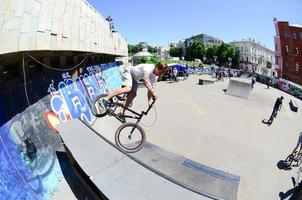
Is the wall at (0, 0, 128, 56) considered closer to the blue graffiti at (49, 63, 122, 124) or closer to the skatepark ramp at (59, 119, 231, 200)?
the blue graffiti at (49, 63, 122, 124)

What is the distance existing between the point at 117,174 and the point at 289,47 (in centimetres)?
2474

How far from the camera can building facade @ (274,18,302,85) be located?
23.9 m

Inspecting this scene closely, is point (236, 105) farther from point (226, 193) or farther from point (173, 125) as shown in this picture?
point (226, 193)

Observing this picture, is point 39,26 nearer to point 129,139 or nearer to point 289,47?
point 129,139

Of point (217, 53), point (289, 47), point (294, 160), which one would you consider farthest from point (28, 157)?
point (217, 53)

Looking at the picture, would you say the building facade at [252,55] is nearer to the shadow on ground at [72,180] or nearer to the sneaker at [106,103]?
the sneaker at [106,103]

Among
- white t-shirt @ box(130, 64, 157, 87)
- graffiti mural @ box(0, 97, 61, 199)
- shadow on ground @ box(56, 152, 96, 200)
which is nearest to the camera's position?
graffiti mural @ box(0, 97, 61, 199)

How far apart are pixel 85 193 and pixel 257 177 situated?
6561mm

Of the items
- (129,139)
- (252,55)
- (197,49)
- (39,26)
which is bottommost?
(252,55)

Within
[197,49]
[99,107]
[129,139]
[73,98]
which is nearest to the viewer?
[129,139]

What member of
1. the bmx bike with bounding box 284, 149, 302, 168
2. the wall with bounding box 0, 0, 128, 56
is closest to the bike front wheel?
the wall with bounding box 0, 0, 128, 56

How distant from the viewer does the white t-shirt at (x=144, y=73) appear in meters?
7.61

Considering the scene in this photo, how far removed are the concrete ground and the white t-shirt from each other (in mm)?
4548

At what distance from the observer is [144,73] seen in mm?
7605
